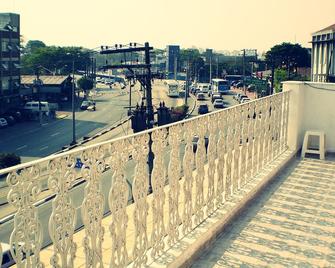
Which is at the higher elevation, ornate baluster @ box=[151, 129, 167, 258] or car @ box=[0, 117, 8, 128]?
ornate baluster @ box=[151, 129, 167, 258]

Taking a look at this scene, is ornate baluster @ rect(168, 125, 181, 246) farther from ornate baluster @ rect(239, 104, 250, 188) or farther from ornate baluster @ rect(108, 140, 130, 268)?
ornate baluster @ rect(239, 104, 250, 188)

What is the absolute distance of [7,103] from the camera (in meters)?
43.7

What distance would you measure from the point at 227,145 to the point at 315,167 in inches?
117

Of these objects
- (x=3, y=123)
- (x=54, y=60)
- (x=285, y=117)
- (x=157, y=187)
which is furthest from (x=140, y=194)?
(x=54, y=60)

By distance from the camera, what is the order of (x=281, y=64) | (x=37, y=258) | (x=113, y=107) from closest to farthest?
(x=37, y=258), (x=113, y=107), (x=281, y=64)

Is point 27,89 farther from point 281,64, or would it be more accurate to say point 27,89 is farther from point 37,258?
point 37,258

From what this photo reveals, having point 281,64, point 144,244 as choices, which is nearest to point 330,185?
point 144,244

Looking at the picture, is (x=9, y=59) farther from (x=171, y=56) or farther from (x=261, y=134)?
(x=171, y=56)

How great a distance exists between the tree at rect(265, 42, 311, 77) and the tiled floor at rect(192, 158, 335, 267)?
67.0 metres

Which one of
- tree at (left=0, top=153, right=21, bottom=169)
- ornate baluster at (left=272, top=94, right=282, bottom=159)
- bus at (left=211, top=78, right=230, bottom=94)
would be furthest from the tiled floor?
bus at (left=211, top=78, right=230, bottom=94)

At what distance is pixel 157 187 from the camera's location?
11.4ft

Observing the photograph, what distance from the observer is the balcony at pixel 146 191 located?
2.27 m

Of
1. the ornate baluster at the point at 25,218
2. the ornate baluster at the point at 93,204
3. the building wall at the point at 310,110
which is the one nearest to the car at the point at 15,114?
the building wall at the point at 310,110

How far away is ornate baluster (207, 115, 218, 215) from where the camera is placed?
4.57 metres
